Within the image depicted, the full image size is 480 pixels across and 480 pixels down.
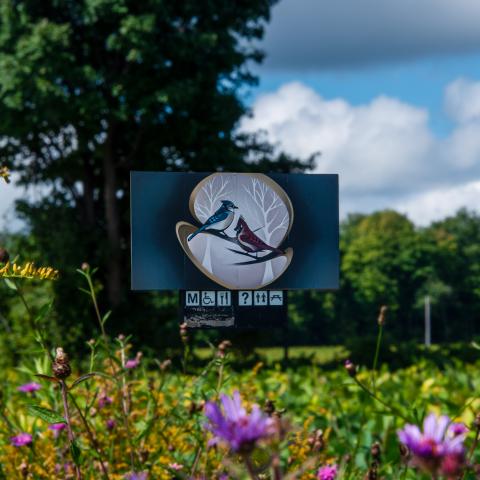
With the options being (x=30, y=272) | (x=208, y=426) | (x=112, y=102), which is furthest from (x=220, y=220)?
(x=112, y=102)

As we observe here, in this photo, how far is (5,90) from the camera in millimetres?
10297

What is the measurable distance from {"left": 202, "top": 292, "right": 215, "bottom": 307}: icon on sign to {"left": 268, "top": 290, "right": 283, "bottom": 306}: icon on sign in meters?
0.11

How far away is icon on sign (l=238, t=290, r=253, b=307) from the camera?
1646 mm

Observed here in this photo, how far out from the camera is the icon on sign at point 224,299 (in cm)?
163

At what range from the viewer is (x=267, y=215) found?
163 cm

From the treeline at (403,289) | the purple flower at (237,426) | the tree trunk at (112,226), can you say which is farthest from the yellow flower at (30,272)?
the treeline at (403,289)

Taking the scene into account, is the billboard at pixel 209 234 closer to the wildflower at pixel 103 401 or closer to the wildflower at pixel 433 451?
the wildflower at pixel 433 451

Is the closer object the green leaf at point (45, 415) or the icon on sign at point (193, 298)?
the green leaf at point (45, 415)

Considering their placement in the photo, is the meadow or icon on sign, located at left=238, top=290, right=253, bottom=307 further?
icon on sign, located at left=238, top=290, right=253, bottom=307

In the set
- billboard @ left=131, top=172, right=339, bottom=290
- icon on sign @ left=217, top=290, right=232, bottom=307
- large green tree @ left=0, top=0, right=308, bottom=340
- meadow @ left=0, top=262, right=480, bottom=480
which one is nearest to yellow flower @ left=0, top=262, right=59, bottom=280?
meadow @ left=0, top=262, right=480, bottom=480

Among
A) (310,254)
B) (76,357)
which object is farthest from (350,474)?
(76,357)

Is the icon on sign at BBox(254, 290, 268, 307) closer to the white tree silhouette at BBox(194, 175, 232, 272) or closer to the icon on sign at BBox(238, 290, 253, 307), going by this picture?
the icon on sign at BBox(238, 290, 253, 307)

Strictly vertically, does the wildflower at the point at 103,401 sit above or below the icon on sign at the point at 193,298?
below

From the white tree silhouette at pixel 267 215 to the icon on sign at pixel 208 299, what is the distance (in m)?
0.10
